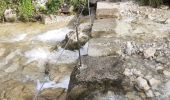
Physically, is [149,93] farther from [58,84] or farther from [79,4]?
[79,4]

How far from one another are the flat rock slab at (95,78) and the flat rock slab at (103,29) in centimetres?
123

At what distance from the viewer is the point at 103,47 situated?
5961 mm

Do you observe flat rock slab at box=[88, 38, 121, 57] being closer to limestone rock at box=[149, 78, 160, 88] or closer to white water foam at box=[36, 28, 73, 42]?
limestone rock at box=[149, 78, 160, 88]

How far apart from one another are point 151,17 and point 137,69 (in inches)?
94.9

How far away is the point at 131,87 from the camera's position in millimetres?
4801

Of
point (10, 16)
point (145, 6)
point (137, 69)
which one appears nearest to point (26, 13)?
point (10, 16)

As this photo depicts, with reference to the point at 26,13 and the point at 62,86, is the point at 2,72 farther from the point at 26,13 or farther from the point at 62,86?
the point at 26,13

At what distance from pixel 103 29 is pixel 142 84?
7.07 ft

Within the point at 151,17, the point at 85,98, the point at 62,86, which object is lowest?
the point at 62,86

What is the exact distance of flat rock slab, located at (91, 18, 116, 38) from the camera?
6.59m

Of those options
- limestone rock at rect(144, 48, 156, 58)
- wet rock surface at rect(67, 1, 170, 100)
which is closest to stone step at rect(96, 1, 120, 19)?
wet rock surface at rect(67, 1, 170, 100)

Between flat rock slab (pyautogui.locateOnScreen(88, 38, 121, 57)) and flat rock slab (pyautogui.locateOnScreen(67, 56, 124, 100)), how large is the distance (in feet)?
1.04

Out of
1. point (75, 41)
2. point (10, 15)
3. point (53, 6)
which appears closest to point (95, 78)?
point (75, 41)

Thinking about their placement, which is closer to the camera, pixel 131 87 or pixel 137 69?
pixel 131 87
